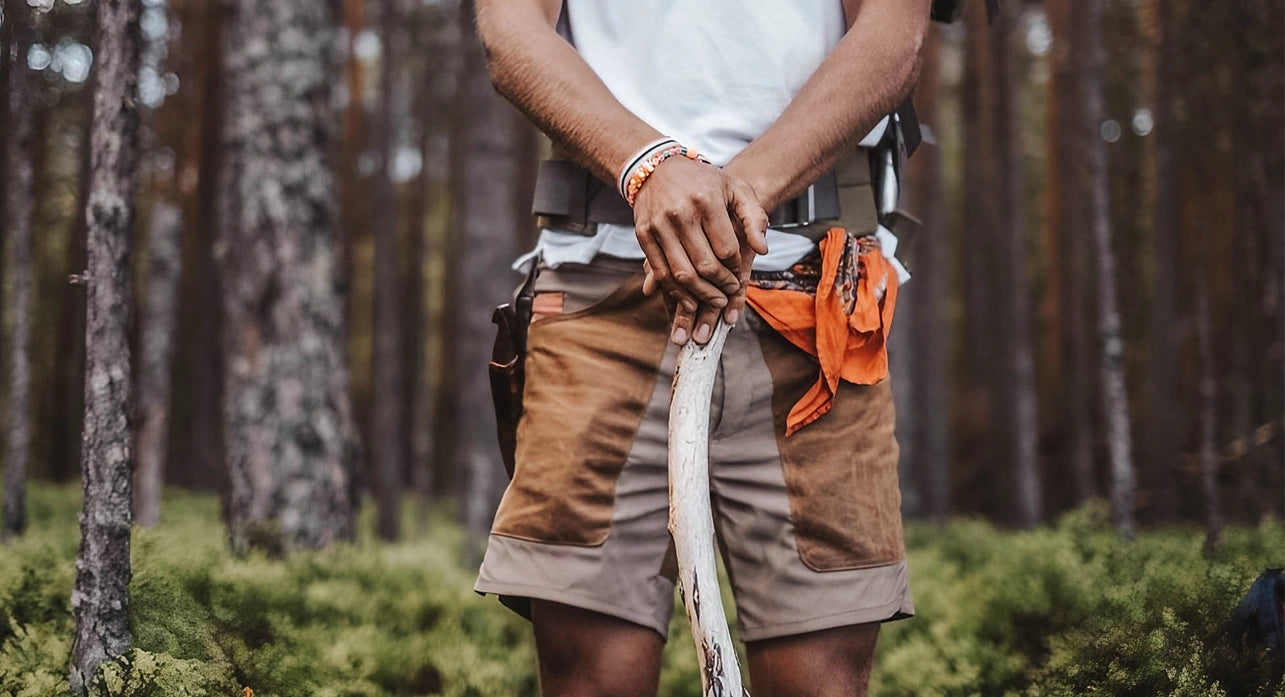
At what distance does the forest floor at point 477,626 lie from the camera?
104 inches

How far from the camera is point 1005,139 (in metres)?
12.8

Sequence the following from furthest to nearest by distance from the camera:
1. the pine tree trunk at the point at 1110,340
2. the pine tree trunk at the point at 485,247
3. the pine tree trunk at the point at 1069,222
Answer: the pine tree trunk at the point at 1069,222 → the pine tree trunk at the point at 485,247 → the pine tree trunk at the point at 1110,340

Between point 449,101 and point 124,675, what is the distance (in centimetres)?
1750

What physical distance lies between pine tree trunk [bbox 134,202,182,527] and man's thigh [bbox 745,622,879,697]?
8370 mm

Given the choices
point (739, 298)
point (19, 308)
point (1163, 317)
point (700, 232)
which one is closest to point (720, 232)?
point (700, 232)

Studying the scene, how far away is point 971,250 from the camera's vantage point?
51.5ft

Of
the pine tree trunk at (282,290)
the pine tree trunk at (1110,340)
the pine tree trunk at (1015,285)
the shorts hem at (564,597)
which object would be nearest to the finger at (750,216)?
the shorts hem at (564,597)

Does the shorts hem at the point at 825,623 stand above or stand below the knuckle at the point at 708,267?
below

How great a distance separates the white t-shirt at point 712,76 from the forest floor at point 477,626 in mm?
1466

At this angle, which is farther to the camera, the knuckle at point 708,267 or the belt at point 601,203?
the belt at point 601,203

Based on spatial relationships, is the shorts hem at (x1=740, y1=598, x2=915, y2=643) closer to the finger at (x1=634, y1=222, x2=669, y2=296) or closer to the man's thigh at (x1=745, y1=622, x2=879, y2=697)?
the man's thigh at (x1=745, y1=622, x2=879, y2=697)

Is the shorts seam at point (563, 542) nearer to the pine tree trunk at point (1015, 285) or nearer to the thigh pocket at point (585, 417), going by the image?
the thigh pocket at point (585, 417)

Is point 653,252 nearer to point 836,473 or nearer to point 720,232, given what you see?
point 720,232

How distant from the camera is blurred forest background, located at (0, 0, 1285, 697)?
10.1ft
